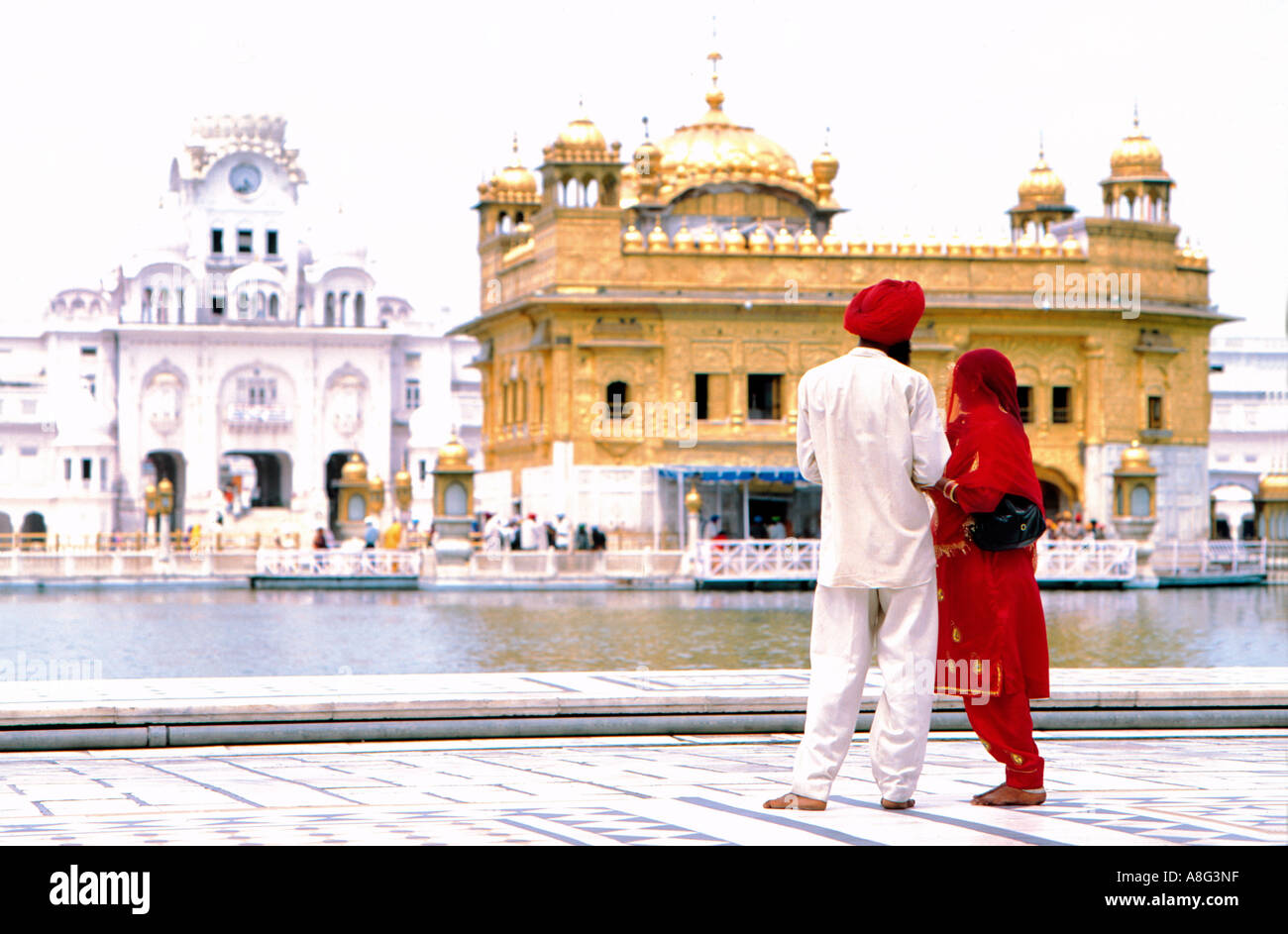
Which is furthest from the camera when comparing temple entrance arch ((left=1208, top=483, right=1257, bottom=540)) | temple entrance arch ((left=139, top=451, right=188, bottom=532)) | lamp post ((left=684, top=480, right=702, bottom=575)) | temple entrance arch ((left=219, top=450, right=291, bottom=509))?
temple entrance arch ((left=219, top=450, right=291, bottom=509))

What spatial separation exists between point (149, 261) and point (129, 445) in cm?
603

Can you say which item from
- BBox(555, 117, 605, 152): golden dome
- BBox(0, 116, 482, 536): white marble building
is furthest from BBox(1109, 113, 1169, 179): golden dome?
BBox(0, 116, 482, 536): white marble building

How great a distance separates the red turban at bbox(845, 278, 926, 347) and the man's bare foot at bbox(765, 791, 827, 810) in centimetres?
143

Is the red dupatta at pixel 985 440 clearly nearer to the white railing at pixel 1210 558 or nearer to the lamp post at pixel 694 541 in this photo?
the lamp post at pixel 694 541

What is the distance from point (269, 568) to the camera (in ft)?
106

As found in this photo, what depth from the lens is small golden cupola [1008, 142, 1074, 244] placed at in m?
45.4

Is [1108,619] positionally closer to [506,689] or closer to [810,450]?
[506,689]

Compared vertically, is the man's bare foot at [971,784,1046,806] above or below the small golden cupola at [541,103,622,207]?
below

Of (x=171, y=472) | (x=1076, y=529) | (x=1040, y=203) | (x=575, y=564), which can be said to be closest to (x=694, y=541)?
(x=575, y=564)

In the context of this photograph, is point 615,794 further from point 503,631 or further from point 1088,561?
point 1088,561

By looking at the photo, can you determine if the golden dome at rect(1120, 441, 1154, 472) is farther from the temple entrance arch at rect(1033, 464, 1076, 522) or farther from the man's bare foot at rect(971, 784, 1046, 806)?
the man's bare foot at rect(971, 784, 1046, 806)

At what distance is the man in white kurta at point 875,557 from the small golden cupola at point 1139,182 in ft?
120

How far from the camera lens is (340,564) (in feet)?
104
